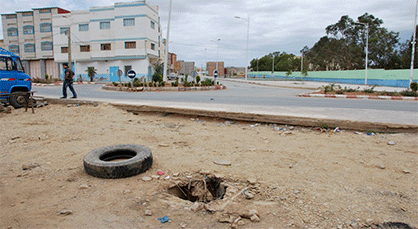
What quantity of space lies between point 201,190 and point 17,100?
9.94 meters

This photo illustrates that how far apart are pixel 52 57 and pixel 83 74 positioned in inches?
356

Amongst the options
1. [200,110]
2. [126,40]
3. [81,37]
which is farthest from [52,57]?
[200,110]

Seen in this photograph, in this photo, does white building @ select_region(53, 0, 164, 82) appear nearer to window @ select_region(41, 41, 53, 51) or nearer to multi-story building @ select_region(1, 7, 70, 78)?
window @ select_region(41, 41, 53, 51)

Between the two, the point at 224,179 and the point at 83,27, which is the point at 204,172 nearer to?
the point at 224,179

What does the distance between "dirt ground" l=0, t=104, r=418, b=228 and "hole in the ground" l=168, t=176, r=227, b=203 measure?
13cm

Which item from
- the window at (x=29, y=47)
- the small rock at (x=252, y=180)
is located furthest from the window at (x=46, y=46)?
the small rock at (x=252, y=180)

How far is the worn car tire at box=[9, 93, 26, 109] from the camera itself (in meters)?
10.4

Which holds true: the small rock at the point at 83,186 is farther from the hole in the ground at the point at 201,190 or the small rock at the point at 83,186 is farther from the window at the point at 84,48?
the window at the point at 84,48

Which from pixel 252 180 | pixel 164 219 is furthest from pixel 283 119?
pixel 164 219

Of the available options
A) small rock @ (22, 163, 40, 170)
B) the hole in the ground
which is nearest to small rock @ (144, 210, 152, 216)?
the hole in the ground

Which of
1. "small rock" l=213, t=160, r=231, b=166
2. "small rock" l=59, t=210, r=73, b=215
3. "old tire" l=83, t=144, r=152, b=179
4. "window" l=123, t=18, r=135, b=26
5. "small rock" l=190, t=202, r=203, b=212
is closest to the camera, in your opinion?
"small rock" l=59, t=210, r=73, b=215

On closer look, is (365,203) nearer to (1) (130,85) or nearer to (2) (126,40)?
(1) (130,85)

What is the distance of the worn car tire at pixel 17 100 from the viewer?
1040cm

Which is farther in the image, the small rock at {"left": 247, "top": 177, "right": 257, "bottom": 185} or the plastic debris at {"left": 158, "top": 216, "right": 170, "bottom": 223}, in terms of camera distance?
the small rock at {"left": 247, "top": 177, "right": 257, "bottom": 185}
